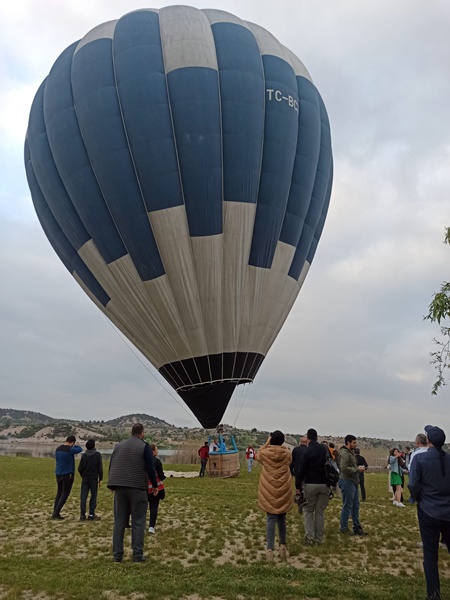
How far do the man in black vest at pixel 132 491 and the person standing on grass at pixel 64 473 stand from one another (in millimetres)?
3478

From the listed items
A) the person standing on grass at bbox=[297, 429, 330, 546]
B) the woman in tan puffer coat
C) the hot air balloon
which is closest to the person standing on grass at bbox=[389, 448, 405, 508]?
the person standing on grass at bbox=[297, 429, 330, 546]

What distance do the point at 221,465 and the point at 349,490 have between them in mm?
10791

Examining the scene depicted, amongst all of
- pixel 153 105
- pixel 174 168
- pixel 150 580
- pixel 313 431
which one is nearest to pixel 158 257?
pixel 174 168

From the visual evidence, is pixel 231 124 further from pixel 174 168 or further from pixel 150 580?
pixel 150 580

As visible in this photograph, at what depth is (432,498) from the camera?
4.82 metres

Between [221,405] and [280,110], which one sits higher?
[280,110]

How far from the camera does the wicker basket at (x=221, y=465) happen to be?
18250 mm

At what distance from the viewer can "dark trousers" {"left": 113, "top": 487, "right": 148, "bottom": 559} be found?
6047 millimetres

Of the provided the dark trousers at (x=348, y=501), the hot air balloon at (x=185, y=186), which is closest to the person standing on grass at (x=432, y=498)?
the dark trousers at (x=348, y=501)

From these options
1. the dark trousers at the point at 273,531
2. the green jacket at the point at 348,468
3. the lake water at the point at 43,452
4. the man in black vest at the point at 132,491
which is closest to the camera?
the man in black vest at the point at 132,491

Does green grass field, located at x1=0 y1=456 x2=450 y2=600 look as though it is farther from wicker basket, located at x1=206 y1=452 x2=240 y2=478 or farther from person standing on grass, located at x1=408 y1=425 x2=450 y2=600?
wicker basket, located at x1=206 y1=452 x2=240 y2=478

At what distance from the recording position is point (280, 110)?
53.8 feet

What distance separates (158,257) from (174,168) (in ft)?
8.69

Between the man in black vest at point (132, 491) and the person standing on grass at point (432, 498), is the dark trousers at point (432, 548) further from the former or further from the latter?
the man in black vest at point (132, 491)
